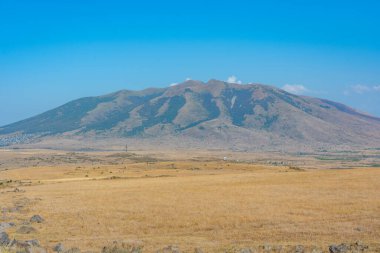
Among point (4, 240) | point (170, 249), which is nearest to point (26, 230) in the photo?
point (4, 240)

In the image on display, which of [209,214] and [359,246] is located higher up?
[359,246]

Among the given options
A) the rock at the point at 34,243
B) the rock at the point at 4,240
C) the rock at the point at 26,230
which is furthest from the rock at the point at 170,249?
the rock at the point at 26,230

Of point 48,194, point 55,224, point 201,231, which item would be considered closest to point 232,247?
point 201,231

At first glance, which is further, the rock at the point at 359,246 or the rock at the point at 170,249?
the rock at the point at 170,249

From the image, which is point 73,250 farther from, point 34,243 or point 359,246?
point 359,246

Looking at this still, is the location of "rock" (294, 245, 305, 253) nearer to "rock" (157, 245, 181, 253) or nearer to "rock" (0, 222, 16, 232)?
"rock" (157, 245, 181, 253)

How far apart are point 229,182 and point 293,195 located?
642 inches

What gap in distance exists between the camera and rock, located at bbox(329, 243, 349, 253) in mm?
22188

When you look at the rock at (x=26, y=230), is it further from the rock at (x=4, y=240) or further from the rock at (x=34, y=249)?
the rock at (x=34, y=249)

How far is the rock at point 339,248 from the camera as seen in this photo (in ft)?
72.8

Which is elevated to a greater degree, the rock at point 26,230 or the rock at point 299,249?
the rock at point 299,249

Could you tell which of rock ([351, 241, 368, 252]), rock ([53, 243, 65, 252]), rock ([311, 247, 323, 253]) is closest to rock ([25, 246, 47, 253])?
rock ([53, 243, 65, 252])

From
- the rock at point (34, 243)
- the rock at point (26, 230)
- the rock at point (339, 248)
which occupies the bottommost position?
the rock at point (26, 230)

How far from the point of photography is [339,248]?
73.7 feet
